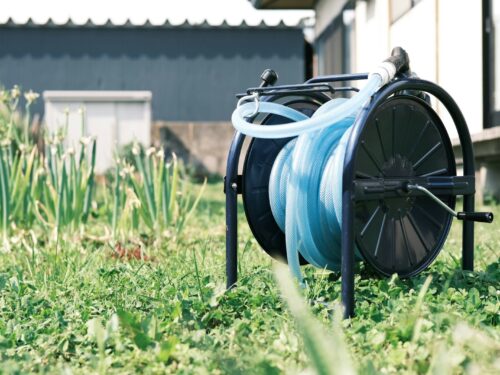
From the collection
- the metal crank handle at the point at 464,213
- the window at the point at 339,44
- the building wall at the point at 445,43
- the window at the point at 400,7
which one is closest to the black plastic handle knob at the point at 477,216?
the metal crank handle at the point at 464,213

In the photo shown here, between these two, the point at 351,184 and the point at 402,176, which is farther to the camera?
the point at 402,176

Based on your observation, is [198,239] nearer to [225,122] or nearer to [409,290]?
[409,290]

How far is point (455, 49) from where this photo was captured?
24.1 feet

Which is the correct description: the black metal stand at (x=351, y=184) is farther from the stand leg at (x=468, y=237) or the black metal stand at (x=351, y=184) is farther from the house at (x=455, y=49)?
the house at (x=455, y=49)

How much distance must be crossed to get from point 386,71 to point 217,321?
3.35 ft

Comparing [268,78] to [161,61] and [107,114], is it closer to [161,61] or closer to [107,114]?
[107,114]

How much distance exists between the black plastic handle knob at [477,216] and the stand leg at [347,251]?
60 centimetres

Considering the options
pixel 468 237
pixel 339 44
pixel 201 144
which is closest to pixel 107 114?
pixel 201 144

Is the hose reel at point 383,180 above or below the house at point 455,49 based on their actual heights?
below

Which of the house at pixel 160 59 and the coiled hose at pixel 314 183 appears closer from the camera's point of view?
the coiled hose at pixel 314 183

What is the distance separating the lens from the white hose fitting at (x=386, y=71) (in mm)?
2787

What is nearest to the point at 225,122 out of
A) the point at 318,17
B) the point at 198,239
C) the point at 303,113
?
the point at 318,17

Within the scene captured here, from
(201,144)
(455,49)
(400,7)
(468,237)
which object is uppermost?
(400,7)

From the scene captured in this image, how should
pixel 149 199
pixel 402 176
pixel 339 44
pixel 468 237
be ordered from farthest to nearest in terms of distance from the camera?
pixel 339 44
pixel 149 199
pixel 468 237
pixel 402 176
